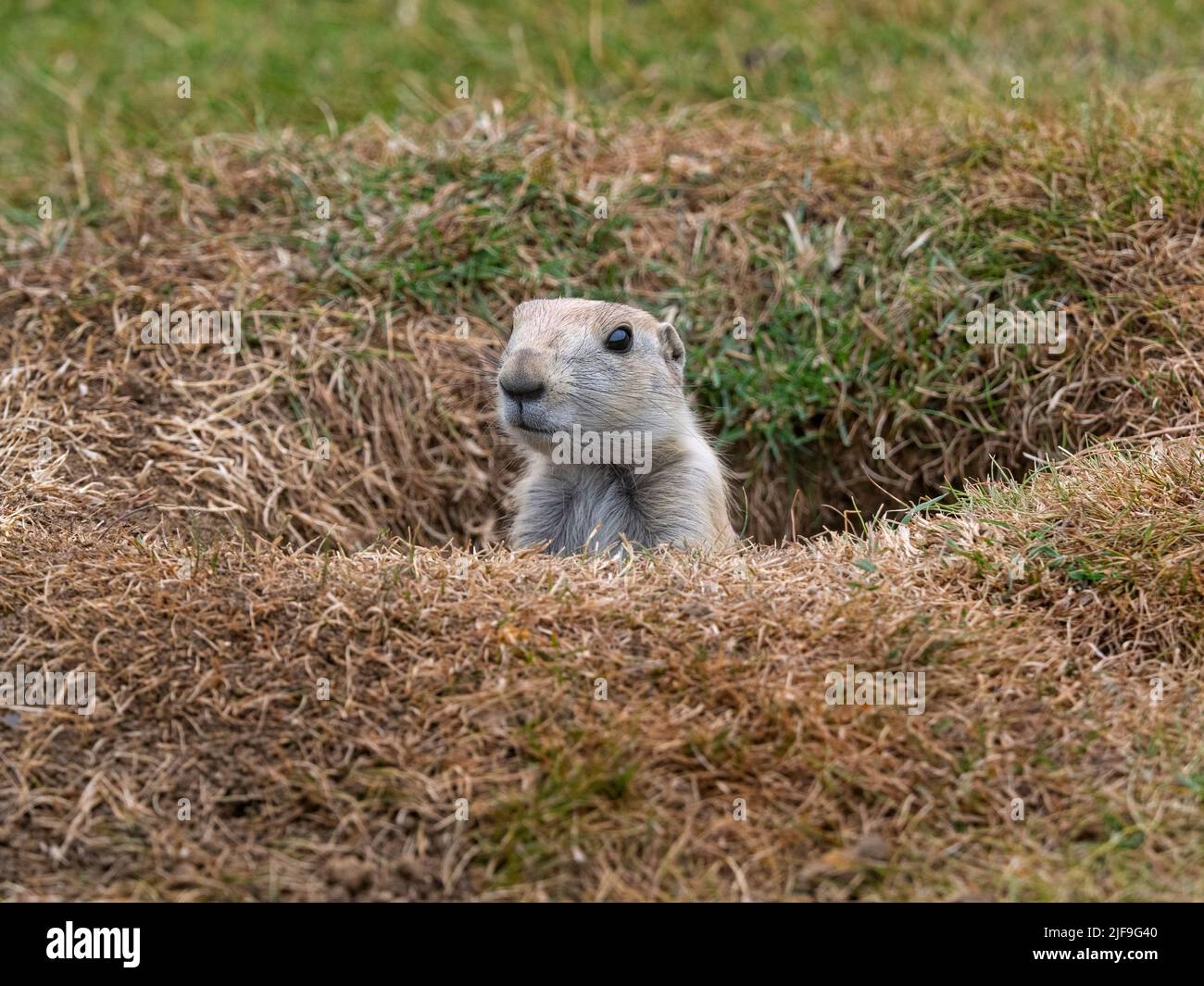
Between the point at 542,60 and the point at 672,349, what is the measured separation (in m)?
4.60

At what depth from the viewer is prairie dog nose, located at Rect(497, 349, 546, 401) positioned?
19.6 feet

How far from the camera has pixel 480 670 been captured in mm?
4688

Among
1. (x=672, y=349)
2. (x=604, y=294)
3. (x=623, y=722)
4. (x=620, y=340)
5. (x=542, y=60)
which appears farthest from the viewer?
(x=542, y=60)

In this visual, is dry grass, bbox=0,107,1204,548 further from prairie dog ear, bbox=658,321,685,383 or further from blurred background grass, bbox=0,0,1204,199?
blurred background grass, bbox=0,0,1204,199

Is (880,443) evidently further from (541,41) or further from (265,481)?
(541,41)

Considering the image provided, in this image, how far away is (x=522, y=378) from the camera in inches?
235

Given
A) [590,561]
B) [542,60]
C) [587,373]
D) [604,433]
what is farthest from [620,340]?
[542,60]

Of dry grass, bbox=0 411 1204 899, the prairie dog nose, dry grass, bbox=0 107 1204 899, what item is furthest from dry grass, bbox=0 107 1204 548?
dry grass, bbox=0 411 1204 899

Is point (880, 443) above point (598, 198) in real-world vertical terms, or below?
below

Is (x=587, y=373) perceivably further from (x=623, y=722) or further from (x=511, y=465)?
(x=623, y=722)

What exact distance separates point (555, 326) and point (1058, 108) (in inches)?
151

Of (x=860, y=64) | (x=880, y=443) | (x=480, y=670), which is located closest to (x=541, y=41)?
(x=860, y=64)

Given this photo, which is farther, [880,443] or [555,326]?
[880,443]

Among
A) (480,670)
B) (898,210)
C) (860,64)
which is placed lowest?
(480,670)
